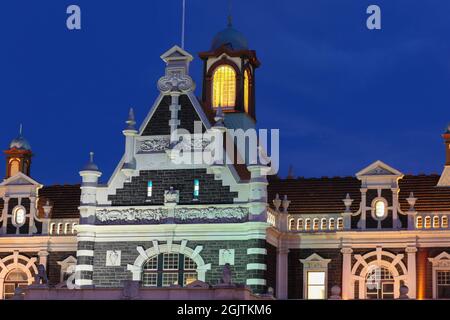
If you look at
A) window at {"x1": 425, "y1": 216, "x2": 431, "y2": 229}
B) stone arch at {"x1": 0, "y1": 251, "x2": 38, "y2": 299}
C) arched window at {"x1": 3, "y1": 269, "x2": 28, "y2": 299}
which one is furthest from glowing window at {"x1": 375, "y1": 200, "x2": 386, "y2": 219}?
arched window at {"x1": 3, "y1": 269, "x2": 28, "y2": 299}

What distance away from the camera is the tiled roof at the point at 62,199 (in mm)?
69375

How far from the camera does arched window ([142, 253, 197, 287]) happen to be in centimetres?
6216

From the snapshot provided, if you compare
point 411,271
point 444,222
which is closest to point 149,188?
point 411,271

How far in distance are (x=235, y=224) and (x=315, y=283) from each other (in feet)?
23.0

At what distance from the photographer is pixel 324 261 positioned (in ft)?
213

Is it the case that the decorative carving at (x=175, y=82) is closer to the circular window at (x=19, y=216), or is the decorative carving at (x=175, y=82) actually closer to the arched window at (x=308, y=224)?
the arched window at (x=308, y=224)

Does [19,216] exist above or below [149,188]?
below

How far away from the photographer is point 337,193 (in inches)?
2635

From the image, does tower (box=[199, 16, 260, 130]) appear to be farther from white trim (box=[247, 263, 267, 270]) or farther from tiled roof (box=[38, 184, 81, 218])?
white trim (box=[247, 263, 267, 270])

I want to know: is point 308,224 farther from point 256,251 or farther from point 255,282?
point 255,282

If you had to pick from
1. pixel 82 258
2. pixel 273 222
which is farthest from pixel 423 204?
pixel 82 258

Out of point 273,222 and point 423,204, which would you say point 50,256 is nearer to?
point 273,222

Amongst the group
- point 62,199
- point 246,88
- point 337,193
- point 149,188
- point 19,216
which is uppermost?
point 246,88

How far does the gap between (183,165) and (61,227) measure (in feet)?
32.9
